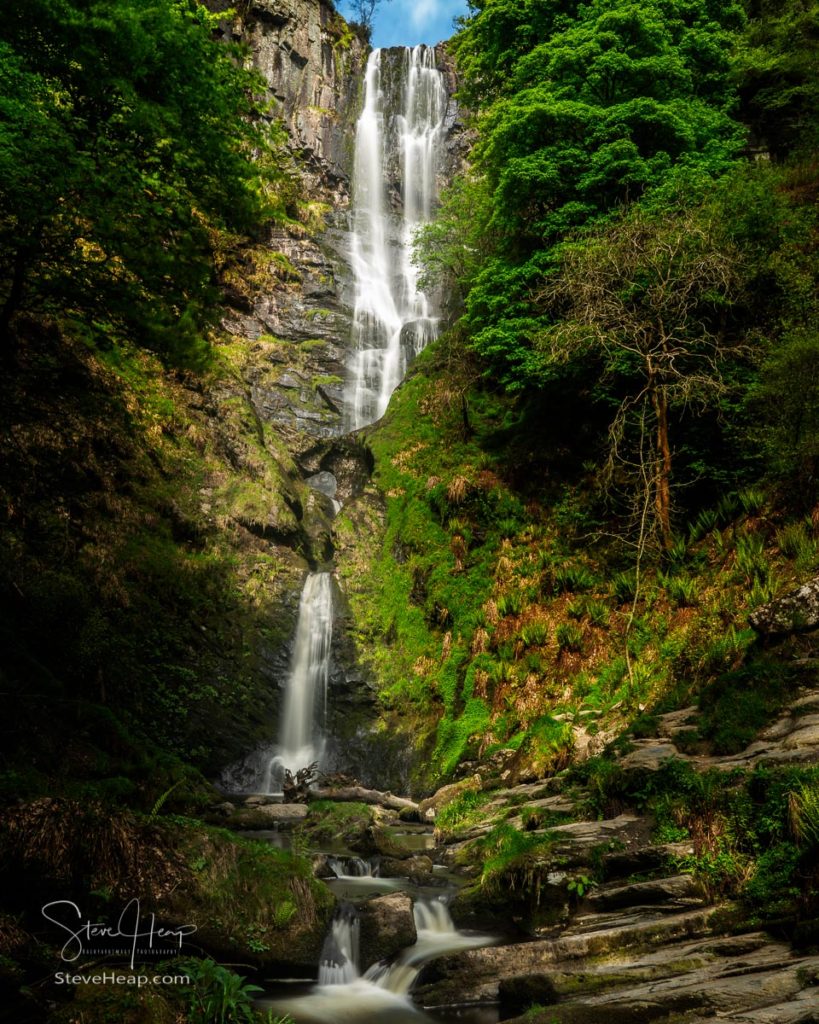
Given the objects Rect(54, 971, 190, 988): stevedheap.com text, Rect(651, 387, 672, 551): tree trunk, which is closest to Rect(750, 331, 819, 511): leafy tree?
Rect(651, 387, 672, 551): tree trunk

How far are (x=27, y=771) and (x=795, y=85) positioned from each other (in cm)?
2518

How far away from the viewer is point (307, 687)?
1820 cm

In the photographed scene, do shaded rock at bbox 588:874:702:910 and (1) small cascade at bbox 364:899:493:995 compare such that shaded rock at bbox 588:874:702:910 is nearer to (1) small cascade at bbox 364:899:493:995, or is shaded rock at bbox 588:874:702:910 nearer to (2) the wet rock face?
(1) small cascade at bbox 364:899:493:995

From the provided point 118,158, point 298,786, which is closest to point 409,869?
point 298,786

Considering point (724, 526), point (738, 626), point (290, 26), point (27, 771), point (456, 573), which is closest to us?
point (27, 771)

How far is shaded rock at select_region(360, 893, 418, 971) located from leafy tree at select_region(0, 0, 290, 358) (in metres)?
7.43

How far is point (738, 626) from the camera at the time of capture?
1016 centimetres

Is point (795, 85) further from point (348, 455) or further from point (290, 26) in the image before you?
point (290, 26)

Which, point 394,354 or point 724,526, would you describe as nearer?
point 724,526

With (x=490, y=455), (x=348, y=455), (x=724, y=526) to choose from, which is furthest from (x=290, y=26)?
(x=724, y=526)

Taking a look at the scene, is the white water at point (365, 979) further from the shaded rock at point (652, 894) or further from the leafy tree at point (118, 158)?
the leafy tree at point (118, 158)

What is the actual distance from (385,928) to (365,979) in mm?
478

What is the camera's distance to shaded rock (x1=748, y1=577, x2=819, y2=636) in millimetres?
8328

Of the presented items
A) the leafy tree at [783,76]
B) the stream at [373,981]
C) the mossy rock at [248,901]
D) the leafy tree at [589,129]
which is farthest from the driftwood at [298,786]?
the leafy tree at [783,76]
